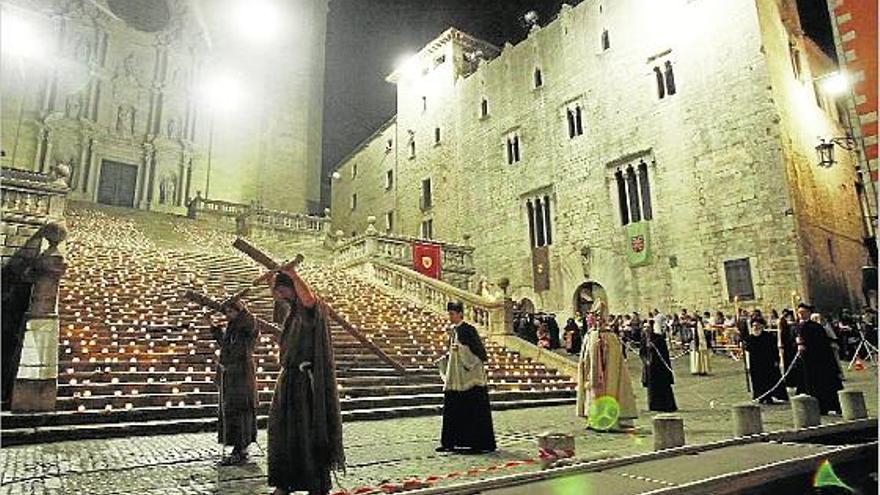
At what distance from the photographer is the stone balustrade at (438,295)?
1382 cm

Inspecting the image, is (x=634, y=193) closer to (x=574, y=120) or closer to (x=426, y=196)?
(x=574, y=120)

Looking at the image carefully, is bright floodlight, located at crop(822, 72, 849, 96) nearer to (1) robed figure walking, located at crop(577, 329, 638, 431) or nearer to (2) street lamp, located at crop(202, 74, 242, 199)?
(1) robed figure walking, located at crop(577, 329, 638, 431)

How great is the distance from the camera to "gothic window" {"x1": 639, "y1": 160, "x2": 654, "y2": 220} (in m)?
20.9

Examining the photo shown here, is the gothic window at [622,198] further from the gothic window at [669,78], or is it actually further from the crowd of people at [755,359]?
the crowd of people at [755,359]

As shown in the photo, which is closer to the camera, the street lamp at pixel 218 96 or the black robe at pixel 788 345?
the black robe at pixel 788 345

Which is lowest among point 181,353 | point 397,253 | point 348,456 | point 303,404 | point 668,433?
point 348,456

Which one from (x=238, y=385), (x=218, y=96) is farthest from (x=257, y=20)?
(x=238, y=385)

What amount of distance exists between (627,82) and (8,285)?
70.5 ft

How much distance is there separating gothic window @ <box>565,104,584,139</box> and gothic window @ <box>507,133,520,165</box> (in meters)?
3.09

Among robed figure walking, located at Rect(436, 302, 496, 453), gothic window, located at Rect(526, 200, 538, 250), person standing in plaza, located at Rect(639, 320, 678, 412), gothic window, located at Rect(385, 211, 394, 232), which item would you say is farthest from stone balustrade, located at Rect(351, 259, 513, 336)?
gothic window, located at Rect(385, 211, 394, 232)

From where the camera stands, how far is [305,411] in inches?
152

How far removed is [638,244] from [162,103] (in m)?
27.8

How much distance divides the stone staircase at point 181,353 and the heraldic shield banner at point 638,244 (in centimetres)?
960

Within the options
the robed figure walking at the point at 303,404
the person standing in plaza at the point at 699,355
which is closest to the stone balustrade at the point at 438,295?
the person standing in plaza at the point at 699,355
